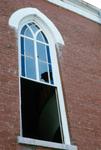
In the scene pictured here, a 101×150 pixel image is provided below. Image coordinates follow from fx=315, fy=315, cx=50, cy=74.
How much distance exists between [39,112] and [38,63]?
5.31 ft

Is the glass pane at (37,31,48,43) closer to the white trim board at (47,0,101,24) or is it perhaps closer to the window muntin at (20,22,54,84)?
the window muntin at (20,22,54,84)

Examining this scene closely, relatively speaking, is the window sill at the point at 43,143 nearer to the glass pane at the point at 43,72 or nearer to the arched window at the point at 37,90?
the arched window at the point at 37,90

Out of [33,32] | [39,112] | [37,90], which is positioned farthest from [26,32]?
[39,112]

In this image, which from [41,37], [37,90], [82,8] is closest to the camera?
[37,90]

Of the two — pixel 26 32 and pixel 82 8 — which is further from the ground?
pixel 82 8

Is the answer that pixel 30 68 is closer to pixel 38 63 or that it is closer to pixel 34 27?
pixel 38 63

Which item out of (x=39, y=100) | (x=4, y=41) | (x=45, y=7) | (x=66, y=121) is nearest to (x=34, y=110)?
(x=39, y=100)

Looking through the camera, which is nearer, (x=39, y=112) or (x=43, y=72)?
(x=39, y=112)

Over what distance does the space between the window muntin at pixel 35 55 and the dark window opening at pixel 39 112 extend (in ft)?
1.09

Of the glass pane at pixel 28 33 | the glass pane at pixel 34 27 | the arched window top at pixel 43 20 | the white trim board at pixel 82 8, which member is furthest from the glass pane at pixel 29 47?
the white trim board at pixel 82 8

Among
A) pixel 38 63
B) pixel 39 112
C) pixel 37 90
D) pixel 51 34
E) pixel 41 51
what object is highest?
pixel 51 34

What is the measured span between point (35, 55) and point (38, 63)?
0.27m

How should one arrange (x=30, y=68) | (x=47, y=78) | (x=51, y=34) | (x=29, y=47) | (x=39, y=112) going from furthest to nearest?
(x=51, y=34), (x=29, y=47), (x=47, y=78), (x=30, y=68), (x=39, y=112)

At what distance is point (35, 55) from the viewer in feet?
30.9
